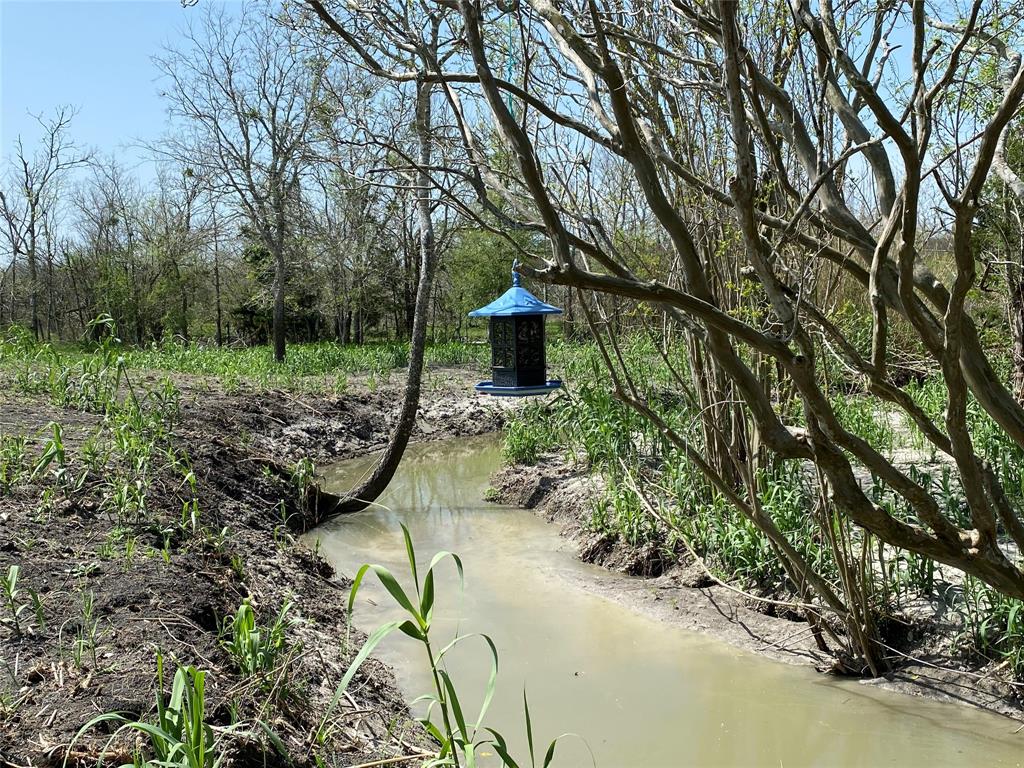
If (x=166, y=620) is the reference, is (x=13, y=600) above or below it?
above

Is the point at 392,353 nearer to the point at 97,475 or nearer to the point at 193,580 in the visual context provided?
the point at 97,475

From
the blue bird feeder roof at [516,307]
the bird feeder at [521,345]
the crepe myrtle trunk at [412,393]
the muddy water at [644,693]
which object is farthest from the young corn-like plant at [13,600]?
the blue bird feeder roof at [516,307]

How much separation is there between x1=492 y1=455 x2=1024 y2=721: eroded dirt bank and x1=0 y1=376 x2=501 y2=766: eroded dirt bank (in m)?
2.00

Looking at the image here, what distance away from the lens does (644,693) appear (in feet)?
14.5

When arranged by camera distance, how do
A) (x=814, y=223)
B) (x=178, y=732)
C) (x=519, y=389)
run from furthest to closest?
(x=519, y=389) < (x=814, y=223) < (x=178, y=732)

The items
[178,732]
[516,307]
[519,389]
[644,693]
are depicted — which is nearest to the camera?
[178,732]

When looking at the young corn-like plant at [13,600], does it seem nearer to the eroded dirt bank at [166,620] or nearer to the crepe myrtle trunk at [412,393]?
the eroded dirt bank at [166,620]

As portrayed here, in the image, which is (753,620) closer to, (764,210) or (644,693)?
(644,693)

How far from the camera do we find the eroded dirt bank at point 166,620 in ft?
9.21

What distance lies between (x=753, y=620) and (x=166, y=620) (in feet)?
11.1

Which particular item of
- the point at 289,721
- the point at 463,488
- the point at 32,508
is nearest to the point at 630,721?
the point at 289,721

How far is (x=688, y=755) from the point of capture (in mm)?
3822

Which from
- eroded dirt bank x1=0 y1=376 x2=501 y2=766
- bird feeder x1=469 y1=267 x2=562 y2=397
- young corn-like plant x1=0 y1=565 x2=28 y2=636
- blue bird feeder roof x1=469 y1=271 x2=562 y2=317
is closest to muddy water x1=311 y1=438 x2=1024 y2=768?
eroded dirt bank x1=0 y1=376 x2=501 y2=766

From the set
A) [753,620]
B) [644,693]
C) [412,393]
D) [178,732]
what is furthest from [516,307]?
[178,732]
